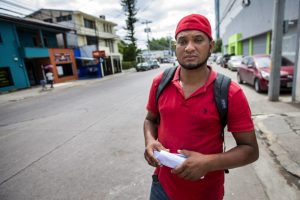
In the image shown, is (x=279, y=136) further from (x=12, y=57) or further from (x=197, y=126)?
(x=12, y=57)

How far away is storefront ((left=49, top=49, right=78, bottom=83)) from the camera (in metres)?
23.2

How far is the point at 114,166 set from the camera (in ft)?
12.3

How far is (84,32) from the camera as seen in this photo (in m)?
31.5

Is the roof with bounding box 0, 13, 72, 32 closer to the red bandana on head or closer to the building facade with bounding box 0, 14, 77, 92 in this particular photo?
the building facade with bounding box 0, 14, 77, 92

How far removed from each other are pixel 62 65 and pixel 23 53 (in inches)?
243

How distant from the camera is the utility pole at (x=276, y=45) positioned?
6491 mm

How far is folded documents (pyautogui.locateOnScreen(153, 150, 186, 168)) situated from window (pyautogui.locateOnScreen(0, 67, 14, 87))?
21.3 metres

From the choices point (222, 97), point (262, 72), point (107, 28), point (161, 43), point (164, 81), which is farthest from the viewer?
point (161, 43)

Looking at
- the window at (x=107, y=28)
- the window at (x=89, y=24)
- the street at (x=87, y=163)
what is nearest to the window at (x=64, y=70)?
the window at (x=89, y=24)

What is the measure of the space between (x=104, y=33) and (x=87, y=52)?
1075 cm

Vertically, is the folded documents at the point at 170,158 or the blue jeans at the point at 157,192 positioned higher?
the folded documents at the point at 170,158

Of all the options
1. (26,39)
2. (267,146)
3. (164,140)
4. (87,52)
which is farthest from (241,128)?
(87,52)

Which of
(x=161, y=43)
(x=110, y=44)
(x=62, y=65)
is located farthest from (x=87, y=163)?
(x=161, y=43)

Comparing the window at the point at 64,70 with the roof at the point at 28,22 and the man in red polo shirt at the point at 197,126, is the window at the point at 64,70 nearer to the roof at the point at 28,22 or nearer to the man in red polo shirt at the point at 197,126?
the roof at the point at 28,22
